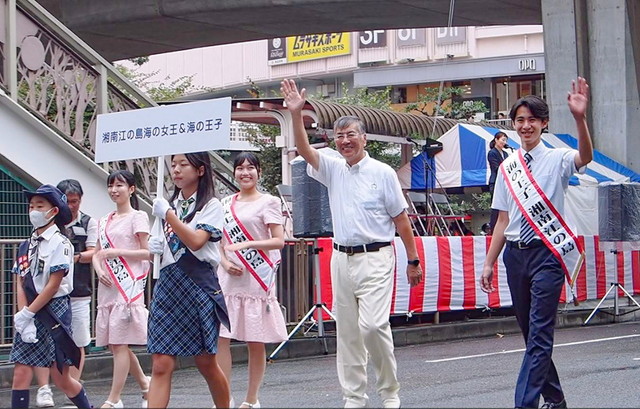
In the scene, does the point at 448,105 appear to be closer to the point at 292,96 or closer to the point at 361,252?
the point at 361,252

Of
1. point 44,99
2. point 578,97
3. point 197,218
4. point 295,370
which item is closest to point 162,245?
point 197,218

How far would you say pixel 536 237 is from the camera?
309 inches

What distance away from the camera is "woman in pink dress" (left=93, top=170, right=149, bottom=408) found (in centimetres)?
956

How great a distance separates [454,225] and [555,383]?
15.0 meters

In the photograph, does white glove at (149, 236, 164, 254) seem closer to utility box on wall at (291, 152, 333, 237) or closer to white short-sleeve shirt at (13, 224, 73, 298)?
white short-sleeve shirt at (13, 224, 73, 298)

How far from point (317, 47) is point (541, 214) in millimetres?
55265

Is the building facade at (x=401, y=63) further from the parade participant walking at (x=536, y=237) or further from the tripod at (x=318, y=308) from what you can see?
the parade participant walking at (x=536, y=237)

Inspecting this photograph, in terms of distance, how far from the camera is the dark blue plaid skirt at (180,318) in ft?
23.2

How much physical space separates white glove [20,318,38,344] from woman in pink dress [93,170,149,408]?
4.54ft

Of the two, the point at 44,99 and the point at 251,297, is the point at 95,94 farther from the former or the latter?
the point at 251,297

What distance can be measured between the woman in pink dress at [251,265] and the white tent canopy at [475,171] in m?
10.8

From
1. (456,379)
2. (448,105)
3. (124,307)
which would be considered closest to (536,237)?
(456,379)

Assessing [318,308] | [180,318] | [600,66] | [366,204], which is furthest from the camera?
[600,66]

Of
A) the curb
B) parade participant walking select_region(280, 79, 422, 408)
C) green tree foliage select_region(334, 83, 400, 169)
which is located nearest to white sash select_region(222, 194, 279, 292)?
parade participant walking select_region(280, 79, 422, 408)
